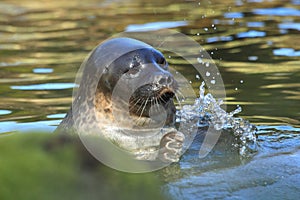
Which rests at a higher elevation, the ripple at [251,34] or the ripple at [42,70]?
the ripple at [251,34]

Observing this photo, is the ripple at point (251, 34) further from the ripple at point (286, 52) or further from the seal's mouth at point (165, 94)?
the seal's mouth at point (165, 94)

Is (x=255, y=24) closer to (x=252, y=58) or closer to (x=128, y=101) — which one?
(x=252, y=58)

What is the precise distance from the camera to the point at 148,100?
5.34 meters

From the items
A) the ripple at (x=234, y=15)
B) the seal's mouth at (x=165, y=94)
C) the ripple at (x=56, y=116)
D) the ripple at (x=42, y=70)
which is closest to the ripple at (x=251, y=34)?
the ripple at (x=234, y=15)

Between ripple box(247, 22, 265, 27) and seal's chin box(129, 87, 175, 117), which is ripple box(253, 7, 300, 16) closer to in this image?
ripple box(247, 22, 265, 27)

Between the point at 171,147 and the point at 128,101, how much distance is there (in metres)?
0.66

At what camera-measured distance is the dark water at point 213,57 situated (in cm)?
423

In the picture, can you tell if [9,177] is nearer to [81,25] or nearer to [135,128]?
[135,128]

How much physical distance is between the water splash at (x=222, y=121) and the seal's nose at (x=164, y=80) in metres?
0.67

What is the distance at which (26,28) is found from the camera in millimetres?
14867

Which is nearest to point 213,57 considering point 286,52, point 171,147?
→ point 286,52

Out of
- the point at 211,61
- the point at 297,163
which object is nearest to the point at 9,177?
the point at 297,163

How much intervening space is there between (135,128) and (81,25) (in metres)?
9.37

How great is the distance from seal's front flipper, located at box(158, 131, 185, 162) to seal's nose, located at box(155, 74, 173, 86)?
43 centimetres
